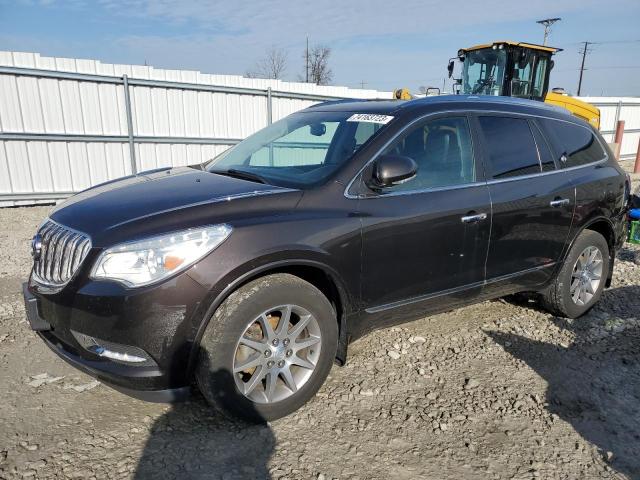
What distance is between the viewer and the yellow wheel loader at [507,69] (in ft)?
35.8

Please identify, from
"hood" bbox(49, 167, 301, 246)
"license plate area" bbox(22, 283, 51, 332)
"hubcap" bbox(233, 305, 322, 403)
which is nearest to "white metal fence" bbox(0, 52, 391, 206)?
"hood" bbox(49, 167, 301, 246)

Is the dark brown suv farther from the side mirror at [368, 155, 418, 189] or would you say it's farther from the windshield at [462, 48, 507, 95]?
the windshield at [462, 48, 507, 95]

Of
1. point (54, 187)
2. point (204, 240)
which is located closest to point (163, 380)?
point (204, 240)

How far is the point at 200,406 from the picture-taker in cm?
293

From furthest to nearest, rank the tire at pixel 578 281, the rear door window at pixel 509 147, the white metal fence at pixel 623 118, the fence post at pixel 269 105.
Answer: the white metal fence at pixel 623 118
the fence post at pixel 269 105
the tire at pixel 578 281
the rear door window at pixel 509 147

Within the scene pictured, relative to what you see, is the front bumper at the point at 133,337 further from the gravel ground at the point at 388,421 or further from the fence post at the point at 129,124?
the fence post at the point at 129,124

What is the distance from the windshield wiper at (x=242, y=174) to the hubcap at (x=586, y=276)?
2948 mm

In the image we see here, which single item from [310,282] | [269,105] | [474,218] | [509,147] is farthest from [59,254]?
[269,105]

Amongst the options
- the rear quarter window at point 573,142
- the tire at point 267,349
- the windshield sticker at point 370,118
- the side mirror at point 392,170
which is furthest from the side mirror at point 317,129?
the rear quarter window at point 573,142

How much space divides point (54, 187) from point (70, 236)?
824 centimetres

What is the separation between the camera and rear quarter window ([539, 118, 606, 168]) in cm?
407

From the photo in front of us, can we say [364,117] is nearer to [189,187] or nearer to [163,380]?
[189,187]

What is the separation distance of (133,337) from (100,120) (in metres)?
8.85

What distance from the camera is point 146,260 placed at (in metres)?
2.36
